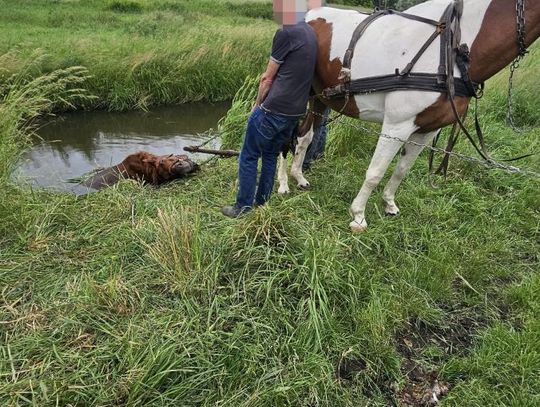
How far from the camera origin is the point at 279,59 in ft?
11.3

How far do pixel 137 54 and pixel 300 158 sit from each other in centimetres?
672

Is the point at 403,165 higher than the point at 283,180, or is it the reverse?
the point at 403,165

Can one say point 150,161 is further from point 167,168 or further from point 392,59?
point 392,59

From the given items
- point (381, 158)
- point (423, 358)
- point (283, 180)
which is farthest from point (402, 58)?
point (423, 358)

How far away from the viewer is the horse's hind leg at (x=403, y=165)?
392 centimetres

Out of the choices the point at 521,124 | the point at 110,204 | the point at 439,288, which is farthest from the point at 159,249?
the point at 521,124

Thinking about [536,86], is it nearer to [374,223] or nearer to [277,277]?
[374,223]

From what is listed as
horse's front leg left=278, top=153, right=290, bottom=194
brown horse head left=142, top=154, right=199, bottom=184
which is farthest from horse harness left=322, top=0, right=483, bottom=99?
brown horse head left=142, top=154, right=199, bottom=184

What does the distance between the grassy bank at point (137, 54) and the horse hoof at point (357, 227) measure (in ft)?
19.8

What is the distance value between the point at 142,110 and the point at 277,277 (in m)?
7.70

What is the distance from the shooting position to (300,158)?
15.5 ft

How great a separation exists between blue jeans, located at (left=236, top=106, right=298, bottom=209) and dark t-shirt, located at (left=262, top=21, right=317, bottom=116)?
95 mm

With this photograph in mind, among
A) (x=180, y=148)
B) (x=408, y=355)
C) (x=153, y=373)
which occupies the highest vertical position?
(x=153, y=373)

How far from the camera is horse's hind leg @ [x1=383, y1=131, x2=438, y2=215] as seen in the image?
3920mm
